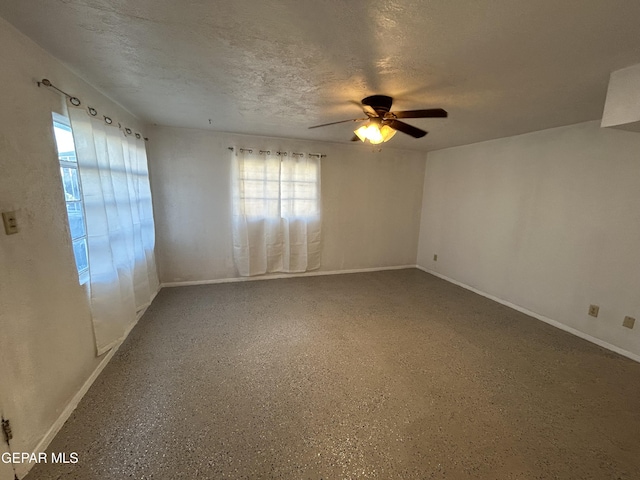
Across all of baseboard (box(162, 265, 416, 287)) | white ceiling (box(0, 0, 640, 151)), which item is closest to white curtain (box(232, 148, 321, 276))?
baseboard (box(162, 265, 416, 287))

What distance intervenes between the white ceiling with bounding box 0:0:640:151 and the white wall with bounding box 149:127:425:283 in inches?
43.1

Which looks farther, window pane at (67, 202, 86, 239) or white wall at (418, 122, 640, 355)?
white wall at (418, 122, 640, 355)

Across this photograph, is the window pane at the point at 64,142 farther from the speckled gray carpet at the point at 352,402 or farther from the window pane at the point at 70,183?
the speckled gray carpet at the point at 352,402

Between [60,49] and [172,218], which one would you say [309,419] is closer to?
[60,49]

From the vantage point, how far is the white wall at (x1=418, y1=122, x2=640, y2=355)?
2322 mm

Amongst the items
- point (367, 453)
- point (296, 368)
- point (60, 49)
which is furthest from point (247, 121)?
point (367, 453)

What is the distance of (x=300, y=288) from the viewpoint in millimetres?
3688

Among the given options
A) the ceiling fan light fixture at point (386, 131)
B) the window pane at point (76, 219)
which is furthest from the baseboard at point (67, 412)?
the ceiling fan light fixture at point (386, 131)

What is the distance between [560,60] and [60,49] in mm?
2870

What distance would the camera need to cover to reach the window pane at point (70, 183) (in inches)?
65.9

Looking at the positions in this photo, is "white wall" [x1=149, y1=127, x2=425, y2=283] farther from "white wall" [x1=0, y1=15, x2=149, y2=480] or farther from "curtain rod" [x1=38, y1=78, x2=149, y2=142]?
"white wall" [x1=0, y1=15, x2=149, y2=480]

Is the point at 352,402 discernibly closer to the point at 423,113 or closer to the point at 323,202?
the point at 423,113

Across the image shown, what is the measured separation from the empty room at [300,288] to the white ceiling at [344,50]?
0.02 meters

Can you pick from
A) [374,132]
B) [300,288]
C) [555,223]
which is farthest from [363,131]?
[555,223]
